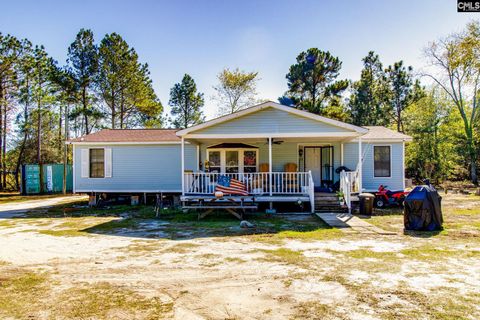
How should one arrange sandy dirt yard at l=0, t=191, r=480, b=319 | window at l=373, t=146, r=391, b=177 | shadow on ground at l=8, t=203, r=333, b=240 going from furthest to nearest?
1. window at l=373, t=146, r=391, b=177
2. shadow on ground at l=8, t=203, r=333, b=240
3. sandy dirt yard at l=0, t=191, r=480, b=319

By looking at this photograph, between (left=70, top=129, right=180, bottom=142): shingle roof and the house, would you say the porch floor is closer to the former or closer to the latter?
the house

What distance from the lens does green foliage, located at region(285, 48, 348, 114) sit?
26.2 m

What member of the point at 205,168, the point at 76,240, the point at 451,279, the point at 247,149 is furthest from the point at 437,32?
the point at 76,240

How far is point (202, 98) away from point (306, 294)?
106 feet

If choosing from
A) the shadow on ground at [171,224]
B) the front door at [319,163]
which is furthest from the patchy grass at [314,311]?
the front door at [319,163]

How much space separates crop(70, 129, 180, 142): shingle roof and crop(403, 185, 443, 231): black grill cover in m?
10.1

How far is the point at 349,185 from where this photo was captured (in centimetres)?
1149

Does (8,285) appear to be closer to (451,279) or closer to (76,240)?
(76,240)

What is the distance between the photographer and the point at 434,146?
2453cm

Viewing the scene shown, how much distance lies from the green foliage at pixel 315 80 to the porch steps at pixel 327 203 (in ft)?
48.1

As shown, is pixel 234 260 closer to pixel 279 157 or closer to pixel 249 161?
pixel 249 161

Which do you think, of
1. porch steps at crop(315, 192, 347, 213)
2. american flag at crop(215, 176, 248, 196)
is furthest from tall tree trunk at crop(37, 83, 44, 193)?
porch steps at crop(315, 192, 347, 213)

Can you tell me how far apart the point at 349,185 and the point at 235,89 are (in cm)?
2381

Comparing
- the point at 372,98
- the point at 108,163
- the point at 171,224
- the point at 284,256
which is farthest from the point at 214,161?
the point at 372,98
